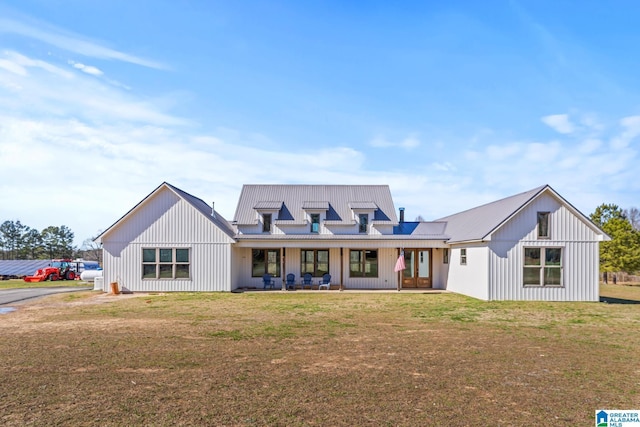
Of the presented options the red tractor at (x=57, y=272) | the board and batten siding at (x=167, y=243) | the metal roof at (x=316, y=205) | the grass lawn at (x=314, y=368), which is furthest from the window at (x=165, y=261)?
the red tractor at (x=57, y=272)

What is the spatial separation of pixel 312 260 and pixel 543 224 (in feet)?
37.9

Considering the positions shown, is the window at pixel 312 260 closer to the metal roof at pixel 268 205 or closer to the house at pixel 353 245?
the house at pixel 353 245

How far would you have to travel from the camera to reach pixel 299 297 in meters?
18.9

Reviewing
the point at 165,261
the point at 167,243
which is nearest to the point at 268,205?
the point at 167,243

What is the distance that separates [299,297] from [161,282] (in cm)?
725

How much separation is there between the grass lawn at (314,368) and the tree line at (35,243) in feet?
195

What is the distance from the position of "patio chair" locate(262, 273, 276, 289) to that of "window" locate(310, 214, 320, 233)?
3.55 metres

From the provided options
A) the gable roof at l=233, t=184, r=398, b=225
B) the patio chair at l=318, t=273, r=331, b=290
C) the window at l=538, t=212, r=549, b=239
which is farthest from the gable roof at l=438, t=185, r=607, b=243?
the patio chair at l=318, t=273, r=331, b=290

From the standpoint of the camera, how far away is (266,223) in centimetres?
2359

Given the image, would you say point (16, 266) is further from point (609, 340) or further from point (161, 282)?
point (609, 340)

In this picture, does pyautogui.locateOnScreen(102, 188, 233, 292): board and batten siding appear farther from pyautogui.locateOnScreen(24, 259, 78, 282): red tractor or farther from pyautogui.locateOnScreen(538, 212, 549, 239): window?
pyautogui.locateOnScreen(24, 259, 78, 282): red tractor

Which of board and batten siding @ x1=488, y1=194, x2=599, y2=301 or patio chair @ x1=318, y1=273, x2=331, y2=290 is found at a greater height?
board and batten siding @ x1=488, y1=194, x2=599, y2=301

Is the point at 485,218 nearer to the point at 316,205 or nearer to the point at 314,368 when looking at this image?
the point at 316,205

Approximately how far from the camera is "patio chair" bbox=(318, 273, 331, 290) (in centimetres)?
2205
